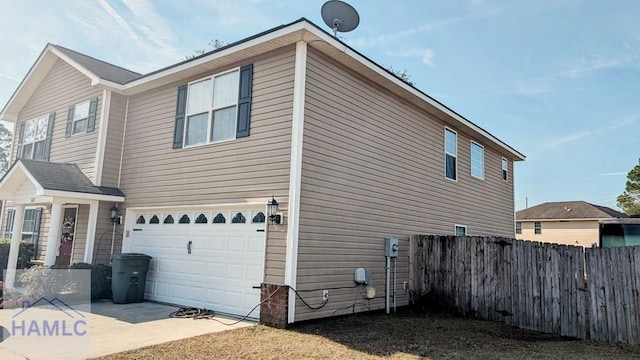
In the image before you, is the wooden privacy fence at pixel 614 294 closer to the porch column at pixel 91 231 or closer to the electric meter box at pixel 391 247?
the electric meter box at pixel 391 247

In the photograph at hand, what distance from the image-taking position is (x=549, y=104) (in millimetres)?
19734

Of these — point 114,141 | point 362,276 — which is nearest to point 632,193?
point 362,276

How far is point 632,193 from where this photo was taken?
118 ft

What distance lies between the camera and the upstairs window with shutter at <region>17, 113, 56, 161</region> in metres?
12.7

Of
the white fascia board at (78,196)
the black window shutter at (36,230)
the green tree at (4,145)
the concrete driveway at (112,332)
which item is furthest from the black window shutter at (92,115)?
the green tree at (4,145)

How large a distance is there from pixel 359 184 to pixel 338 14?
3668mm

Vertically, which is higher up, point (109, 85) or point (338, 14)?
point (338, 14)

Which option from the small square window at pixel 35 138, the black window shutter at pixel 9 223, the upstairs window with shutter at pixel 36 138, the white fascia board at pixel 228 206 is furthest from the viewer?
the black window shutter at pixel 9 223

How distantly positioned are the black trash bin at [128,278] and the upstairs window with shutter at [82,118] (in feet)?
13.4

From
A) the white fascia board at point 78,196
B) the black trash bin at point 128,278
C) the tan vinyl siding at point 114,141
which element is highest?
the tan vinyl siding at point 114,141

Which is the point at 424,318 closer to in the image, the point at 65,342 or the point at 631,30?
the point at 65,342

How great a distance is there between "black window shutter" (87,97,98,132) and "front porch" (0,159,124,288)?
1137 mm

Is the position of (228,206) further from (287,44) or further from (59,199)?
(59,199)

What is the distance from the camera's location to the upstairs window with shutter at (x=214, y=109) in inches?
328
